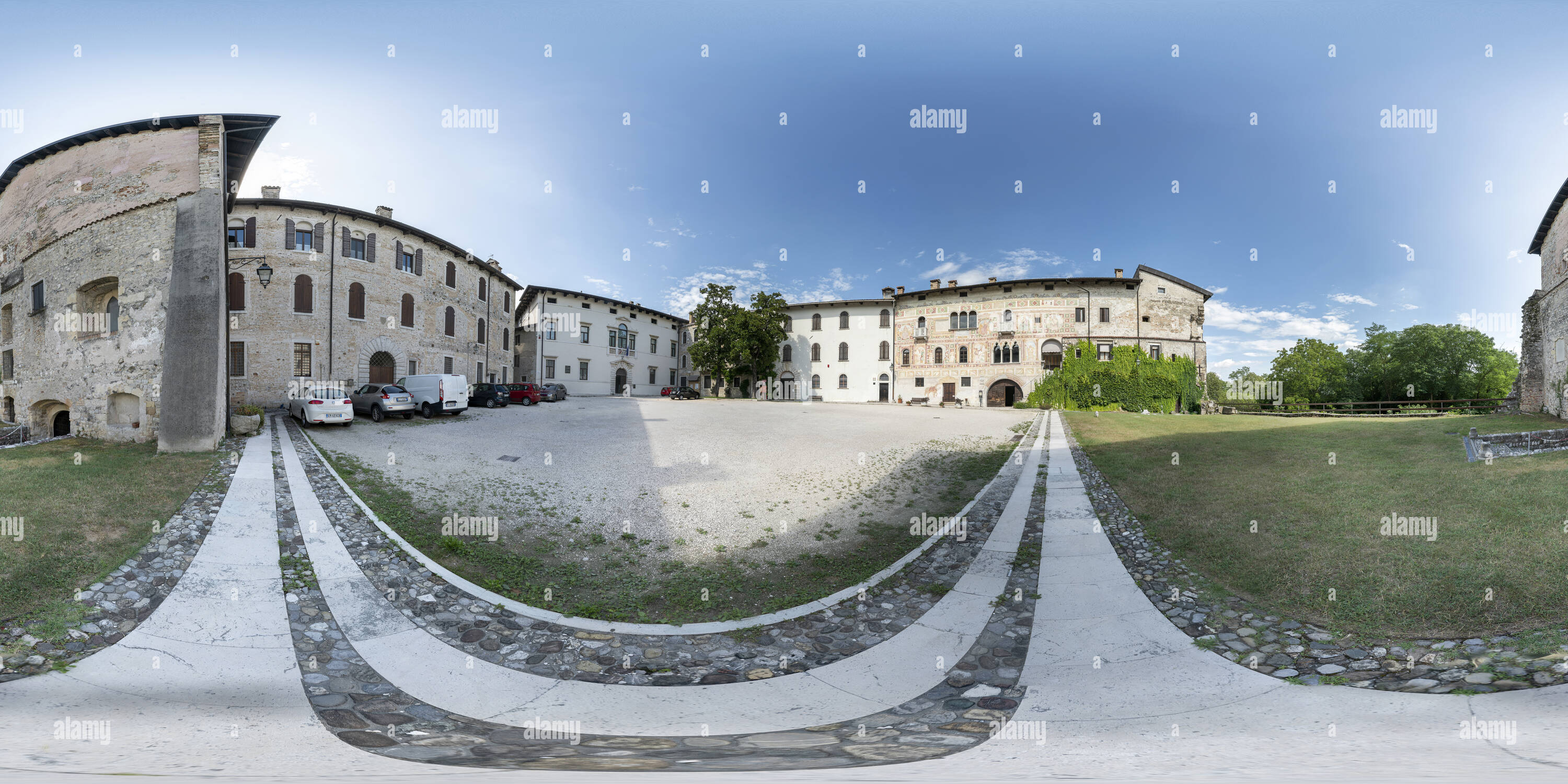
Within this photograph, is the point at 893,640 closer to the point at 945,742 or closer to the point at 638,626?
the point at 945,742

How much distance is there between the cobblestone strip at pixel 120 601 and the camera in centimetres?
438

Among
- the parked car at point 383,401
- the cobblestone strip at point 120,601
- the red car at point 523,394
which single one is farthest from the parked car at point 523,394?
the cobblestone strip at point 120,601

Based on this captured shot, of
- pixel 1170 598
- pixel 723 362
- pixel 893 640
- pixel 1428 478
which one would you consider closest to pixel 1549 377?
pixel 1428 478

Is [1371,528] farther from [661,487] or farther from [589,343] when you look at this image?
[589,343]

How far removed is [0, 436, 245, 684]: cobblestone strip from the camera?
4.38 metres

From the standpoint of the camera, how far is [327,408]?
16.8 meters

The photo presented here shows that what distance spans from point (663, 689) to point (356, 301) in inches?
1190

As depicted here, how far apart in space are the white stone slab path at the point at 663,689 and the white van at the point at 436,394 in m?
17.5

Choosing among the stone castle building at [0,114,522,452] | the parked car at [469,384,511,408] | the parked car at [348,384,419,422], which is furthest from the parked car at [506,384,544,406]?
the stone castle building at [0,114,522,452]

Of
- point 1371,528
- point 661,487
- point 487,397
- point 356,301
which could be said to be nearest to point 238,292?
point 356,301

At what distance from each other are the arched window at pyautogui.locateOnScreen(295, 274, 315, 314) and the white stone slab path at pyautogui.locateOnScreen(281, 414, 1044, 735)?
84.8 ft

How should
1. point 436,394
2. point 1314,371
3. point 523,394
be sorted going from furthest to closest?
1. point 1314,371
2. point 523,394
3. point 436,394

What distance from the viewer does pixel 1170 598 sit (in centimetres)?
568

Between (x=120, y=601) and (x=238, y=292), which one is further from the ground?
(x=238, y=292)
